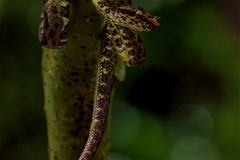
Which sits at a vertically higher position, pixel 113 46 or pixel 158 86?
pixel 113 46

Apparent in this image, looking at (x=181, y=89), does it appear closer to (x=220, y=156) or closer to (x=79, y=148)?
(x=220, y=156)

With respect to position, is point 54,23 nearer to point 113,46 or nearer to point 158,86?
point 113,46

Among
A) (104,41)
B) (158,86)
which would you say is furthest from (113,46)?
(158,86)

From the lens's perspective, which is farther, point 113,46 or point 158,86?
point 158,86

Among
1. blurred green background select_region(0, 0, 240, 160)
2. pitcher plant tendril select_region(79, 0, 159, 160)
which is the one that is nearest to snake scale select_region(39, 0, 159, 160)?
pitcher plant tendril select_region(79, 0, 159, 160)

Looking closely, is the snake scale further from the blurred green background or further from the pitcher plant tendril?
the blurred green background

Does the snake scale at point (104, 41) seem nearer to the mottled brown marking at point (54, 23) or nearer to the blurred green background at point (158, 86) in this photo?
the mottled brown marking at point (54, 23)
